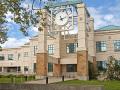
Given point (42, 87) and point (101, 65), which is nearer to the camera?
point (42, 87)

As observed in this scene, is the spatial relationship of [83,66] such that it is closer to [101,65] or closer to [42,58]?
[42,58]

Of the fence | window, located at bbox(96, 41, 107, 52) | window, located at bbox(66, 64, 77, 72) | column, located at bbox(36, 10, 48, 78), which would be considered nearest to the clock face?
column, located at bbox(36, 10, 48, 78)

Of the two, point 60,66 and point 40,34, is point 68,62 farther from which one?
point 40,34

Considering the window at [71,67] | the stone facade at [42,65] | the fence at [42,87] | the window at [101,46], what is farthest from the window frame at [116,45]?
the fence at [42,87]

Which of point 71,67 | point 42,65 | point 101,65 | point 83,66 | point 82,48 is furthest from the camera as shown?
point 101,65

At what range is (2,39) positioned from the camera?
61.2ft

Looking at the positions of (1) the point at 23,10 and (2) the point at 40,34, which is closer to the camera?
(1) the point at 23,10

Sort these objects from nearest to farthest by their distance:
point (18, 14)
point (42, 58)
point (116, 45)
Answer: point (18, 14) → point (42, 58) → point (116, 45)

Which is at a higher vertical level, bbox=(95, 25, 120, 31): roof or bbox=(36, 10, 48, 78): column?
bbox=(95, 25, 120, 31): roof

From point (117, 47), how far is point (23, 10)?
42709mm

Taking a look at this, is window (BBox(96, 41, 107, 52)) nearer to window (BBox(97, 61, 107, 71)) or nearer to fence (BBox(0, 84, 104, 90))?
window (BBox(97, 61, 107, 71))

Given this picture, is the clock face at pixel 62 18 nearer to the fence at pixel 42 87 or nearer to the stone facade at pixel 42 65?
the stone facade at pixel 42 65

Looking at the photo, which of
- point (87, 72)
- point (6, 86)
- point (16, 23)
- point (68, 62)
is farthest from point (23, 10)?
point (68, 62)

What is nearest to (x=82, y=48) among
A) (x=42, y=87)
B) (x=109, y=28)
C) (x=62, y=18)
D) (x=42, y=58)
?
(x=62, y=18)
